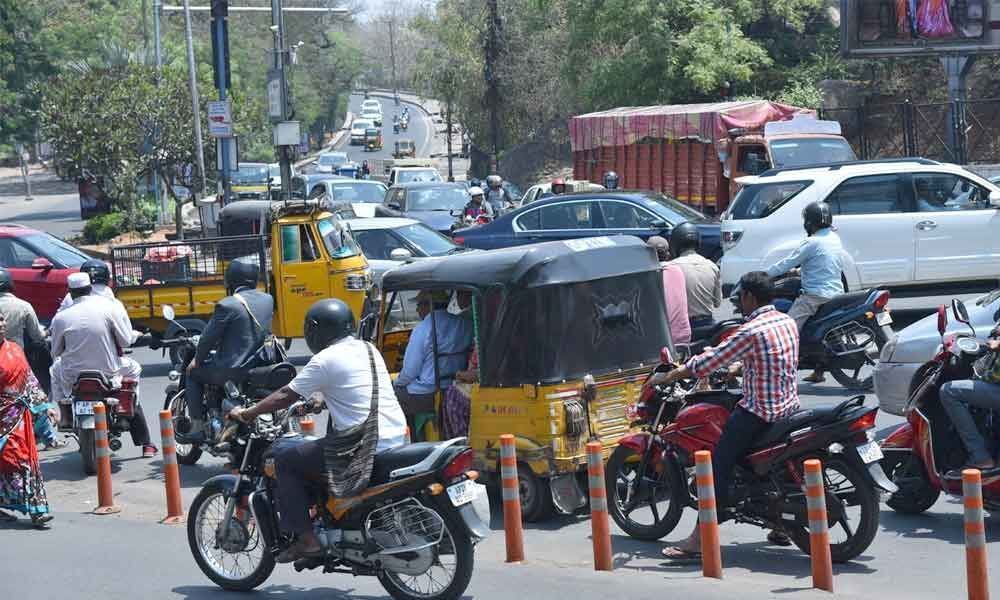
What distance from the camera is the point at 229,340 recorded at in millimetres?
10703

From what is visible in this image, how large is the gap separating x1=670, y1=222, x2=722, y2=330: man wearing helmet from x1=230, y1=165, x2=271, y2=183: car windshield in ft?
117

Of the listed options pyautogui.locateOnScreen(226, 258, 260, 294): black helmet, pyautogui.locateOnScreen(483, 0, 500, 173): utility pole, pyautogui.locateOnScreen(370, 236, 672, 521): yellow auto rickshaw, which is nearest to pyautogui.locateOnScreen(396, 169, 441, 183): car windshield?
pyautogui.locateOnScreen(483, 0, 500, 173): utility pole

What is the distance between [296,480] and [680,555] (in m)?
2.27

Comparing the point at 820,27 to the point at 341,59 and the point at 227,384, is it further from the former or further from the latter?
the point at 341,59

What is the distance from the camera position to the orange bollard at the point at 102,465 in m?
9.88

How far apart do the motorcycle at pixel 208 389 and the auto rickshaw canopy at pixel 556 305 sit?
5.70ft

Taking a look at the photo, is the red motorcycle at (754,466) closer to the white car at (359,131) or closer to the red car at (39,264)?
the red car at (39,264)

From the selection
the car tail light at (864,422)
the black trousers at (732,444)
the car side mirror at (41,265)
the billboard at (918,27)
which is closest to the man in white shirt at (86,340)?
the black trousers at (732,444)

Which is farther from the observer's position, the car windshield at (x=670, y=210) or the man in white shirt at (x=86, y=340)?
the car windshield at (x=670, y=210)

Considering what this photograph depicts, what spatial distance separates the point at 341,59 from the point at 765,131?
8260cm

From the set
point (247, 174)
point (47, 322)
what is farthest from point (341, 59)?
point (47, 322)

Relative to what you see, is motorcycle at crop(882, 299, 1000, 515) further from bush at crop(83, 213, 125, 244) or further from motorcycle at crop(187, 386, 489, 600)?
bush at crop(83, 213, 125, 244)

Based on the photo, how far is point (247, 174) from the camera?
47406mm

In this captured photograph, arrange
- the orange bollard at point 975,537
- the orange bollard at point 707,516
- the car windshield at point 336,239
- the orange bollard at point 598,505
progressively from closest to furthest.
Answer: the orange bollard at point 975,537
the orange bollard at point 707,516
the orange bollard at point 598,505
the car windshield at point 336,239
